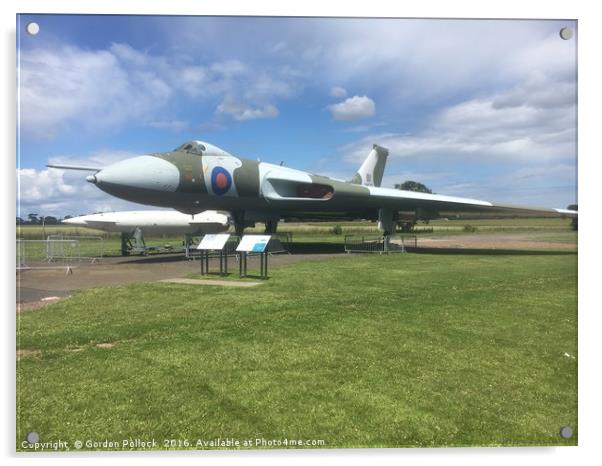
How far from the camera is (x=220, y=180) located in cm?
1490

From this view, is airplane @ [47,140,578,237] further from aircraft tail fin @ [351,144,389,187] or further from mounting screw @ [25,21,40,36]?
mounting screw @ [25,21,40,36]

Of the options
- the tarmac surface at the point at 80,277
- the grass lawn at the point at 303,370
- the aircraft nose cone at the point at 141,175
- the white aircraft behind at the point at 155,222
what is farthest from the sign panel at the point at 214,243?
the white aircraft behind at the point at 155,222

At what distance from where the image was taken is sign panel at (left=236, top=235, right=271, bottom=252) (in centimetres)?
977

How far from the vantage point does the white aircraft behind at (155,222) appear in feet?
64.8

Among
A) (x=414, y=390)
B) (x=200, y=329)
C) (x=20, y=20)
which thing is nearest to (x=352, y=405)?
(x=414, y=390)

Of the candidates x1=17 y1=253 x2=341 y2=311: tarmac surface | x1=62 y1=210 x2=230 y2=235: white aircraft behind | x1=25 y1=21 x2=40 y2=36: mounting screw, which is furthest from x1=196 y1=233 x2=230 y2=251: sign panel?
x1=62 y1=210 x2=230 y2=235: white aircraft behind

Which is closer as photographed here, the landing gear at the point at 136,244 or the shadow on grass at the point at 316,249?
the shadow on grass at the point at 316,249

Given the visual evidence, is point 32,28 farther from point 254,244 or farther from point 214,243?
point 214,243

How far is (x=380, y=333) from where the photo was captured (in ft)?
17.6

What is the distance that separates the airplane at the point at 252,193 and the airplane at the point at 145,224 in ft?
12.6

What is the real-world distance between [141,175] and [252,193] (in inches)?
185

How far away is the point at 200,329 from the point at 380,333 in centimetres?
245

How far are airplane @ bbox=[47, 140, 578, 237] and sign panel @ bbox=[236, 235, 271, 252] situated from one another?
3.79 metres

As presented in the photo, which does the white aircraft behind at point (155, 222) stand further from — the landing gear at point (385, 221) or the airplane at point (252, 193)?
the landing gear at point (385, 221)
